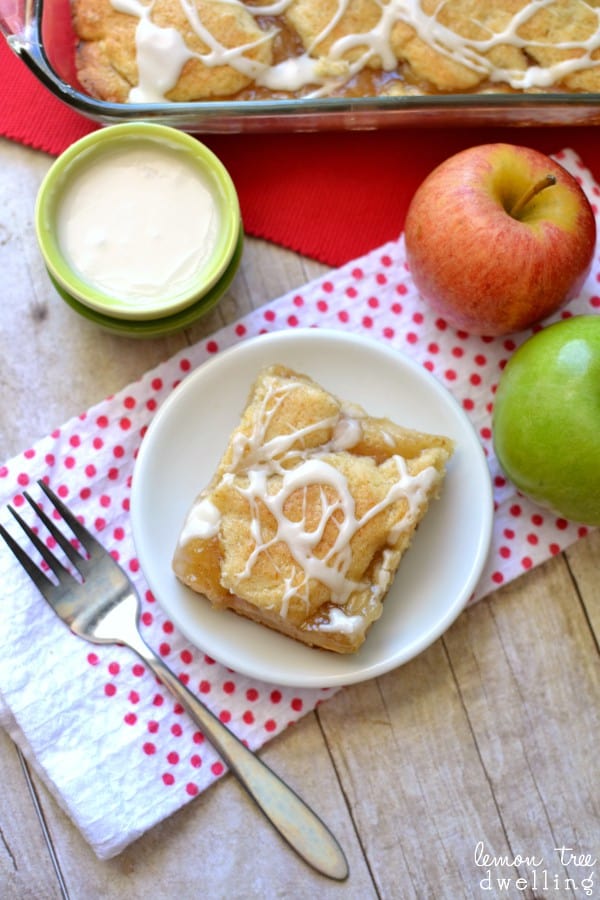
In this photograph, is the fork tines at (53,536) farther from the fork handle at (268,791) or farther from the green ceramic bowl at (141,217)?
the green ceramic bowl at (141,217)

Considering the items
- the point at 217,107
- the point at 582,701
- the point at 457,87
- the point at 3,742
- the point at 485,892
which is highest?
the point at 217,107

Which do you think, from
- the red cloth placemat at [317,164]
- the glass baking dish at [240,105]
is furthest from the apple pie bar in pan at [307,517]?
the glass baking dish at [240,105]

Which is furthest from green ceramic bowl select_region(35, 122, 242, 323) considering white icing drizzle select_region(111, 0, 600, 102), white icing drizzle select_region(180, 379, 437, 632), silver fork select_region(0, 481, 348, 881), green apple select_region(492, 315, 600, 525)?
green apple select_region(492, 315, 600, 525)

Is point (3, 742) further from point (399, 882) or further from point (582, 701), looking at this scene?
point (582, 701)

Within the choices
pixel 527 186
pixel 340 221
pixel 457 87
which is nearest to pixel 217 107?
pixel 340 221

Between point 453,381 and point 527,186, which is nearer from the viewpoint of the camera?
point 527,186

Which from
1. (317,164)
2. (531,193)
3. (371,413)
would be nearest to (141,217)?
(317,164)

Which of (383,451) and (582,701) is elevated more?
(383,451)
